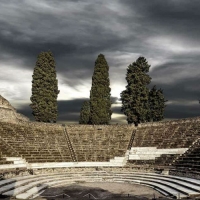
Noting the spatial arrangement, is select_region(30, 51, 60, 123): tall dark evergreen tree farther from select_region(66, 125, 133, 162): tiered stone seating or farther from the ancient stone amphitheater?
select_region(66, 125, 133, 162): tiered stone seating

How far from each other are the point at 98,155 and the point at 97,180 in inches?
379

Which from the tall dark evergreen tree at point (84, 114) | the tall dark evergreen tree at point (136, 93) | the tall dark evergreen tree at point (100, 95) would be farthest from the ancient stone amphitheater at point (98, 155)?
the tall dark evergreen tree at point (84, 114)

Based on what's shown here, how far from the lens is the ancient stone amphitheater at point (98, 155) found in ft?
127

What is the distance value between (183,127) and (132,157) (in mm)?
9808

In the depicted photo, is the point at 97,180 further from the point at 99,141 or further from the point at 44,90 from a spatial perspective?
the point at 44,90

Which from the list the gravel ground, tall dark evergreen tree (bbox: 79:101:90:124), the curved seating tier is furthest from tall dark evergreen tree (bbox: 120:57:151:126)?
the gravel ground

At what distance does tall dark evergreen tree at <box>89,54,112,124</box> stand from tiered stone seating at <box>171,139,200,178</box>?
2284 cm

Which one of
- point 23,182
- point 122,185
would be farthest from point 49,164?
point 122,185

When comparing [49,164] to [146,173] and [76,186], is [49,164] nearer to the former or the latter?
[76,186]

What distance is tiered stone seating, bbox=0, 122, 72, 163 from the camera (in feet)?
155

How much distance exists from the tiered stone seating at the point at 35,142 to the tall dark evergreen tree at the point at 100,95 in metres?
10.1

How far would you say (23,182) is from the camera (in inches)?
1449

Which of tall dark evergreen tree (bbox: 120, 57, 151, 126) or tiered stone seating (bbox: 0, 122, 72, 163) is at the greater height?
tall dark evergreen tree (bbox: 120, 57, 151, 126)

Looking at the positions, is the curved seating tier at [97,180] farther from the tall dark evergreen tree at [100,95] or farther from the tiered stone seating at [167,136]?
the tall dark evergreen tree at [100,95]
